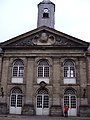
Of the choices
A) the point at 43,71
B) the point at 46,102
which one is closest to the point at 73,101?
the point at 46,102

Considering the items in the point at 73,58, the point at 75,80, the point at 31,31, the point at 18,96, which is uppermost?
the point at 31,31

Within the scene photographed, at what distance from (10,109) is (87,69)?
967 centimetres

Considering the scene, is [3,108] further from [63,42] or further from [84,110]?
[63,42]

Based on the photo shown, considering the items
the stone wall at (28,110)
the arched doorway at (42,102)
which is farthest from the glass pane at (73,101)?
the stone wall at (28,110)

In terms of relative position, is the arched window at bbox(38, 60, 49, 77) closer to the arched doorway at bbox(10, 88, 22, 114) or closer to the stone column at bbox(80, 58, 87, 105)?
the arched doorway at bbox(10, 88, 22, 114)

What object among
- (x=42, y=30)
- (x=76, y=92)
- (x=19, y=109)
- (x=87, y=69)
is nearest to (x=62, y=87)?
(x=76, y=92)

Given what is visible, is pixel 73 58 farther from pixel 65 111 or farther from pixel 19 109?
pixel 19 109

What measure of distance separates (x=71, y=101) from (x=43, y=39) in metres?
7.77

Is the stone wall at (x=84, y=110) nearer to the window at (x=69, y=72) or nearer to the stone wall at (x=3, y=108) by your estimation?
the window at (x=69, y=72)

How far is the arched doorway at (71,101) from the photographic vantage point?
2561 centimetres

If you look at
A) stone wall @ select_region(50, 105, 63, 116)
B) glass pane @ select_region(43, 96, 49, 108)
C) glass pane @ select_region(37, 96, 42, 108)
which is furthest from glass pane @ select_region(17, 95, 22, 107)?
stone wall @ select_region(50, 105, 63, 116)

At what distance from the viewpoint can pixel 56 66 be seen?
2683 centimetres

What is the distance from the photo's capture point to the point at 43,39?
27.8 m

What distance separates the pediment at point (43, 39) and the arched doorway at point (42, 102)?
5.62m
